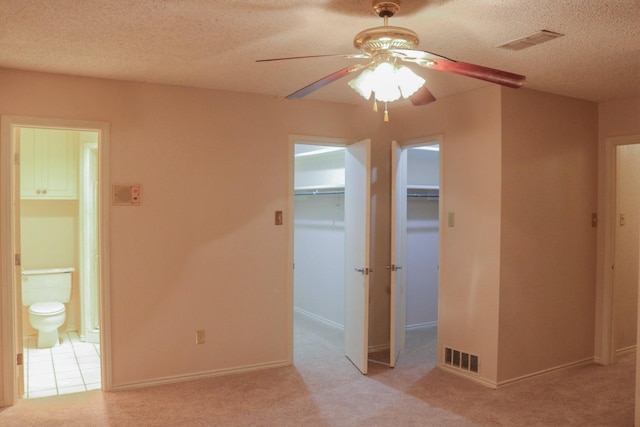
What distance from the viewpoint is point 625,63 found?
307cm

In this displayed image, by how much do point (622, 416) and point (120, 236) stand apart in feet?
12.3

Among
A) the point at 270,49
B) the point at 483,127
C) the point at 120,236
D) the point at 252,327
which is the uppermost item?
Answer: the point at 270,49

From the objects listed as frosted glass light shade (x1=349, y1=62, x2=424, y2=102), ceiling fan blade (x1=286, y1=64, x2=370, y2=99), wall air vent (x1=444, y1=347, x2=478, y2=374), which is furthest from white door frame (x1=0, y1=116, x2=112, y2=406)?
wall air vent (x1=444, y1=347, x2=478, y2=374)

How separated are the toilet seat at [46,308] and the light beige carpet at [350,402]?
134cm

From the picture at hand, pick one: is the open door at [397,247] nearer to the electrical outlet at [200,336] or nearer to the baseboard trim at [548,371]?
the baseboard trim at [548,371]

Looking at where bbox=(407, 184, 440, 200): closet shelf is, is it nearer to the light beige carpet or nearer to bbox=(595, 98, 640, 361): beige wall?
bbox=(595, 98, 640, 361): beige wall

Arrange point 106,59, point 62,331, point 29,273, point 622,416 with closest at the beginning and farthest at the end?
point 106,59 → point 622,416 → point 29,273 → point 62,331

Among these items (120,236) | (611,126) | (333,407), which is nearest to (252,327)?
(333,407)

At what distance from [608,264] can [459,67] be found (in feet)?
10.6

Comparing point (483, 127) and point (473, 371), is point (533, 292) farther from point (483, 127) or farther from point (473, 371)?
point (483, 127)

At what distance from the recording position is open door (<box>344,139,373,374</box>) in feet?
13.0

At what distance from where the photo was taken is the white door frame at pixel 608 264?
425 centimetres

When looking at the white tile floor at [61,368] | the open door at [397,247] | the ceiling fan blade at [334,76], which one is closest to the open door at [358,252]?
the open door at [397,247]

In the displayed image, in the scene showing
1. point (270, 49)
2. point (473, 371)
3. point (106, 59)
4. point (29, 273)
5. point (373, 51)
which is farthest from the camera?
point (29, 273)
